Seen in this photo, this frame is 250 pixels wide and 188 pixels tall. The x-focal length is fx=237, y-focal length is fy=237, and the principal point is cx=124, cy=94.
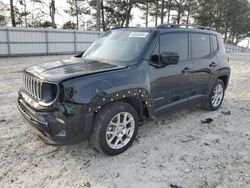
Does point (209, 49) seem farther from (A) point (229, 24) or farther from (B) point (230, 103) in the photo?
(A) point (229, 24)

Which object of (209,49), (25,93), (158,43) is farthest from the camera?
(209,49)

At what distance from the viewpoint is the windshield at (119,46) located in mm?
3986

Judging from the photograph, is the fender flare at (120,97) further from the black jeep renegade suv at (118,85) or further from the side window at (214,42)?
the side window at (214,42)

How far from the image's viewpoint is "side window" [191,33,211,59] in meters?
4.81

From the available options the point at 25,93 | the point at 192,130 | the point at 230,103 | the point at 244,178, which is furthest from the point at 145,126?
the point at 230,103

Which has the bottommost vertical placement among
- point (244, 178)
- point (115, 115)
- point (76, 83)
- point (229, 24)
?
point (244, 178)

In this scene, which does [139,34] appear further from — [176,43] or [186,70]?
[186,70]

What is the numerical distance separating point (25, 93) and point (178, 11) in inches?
1438

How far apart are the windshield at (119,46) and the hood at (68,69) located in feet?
1.05

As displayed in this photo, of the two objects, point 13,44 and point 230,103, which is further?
point 13,44

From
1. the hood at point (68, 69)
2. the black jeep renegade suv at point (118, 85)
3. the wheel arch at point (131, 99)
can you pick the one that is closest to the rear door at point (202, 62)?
the black jeep renegade suv at point (118, 85)

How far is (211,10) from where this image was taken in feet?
130

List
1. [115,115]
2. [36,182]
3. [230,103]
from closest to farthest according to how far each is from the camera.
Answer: [36,182]
[115,115]
[230,103]

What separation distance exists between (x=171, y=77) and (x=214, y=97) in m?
2.10
